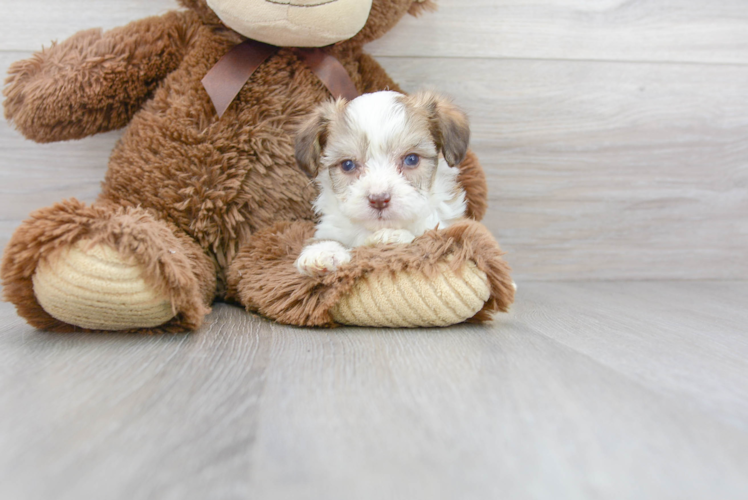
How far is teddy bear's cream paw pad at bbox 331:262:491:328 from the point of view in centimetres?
124

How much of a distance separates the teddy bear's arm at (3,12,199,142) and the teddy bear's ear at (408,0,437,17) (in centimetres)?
70

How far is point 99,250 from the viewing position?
3.64ft

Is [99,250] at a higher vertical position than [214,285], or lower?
higher

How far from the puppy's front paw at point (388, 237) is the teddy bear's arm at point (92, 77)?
2.79 feet

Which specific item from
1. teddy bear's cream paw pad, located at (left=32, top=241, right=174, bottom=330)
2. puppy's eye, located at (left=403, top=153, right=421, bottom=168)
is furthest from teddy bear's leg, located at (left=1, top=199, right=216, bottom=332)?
puppy's eye, located at (left=403, top=153, right=421, bottom=168)

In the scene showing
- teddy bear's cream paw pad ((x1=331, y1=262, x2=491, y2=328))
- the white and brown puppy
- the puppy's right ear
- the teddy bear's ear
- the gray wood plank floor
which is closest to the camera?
Answer: the gray wood plank floor

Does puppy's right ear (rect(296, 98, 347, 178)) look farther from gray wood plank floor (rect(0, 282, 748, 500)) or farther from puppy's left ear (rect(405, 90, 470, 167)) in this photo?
gray wood plank floor (rect(0, 282, 748, 500))

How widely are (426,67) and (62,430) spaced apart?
5.49 ft

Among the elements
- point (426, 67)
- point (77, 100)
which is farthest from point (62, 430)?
point (426, 67)

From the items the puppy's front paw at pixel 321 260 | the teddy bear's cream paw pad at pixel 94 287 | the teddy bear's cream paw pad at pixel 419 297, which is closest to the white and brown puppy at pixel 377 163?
the puppy's front paw at pixel 321 260

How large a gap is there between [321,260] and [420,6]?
1.00 m

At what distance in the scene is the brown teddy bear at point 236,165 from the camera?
49.4 inches

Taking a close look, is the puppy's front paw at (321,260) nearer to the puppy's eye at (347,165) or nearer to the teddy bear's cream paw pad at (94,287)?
the puppy's eye at (347,165)

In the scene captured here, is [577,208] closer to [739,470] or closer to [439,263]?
[439,263]
